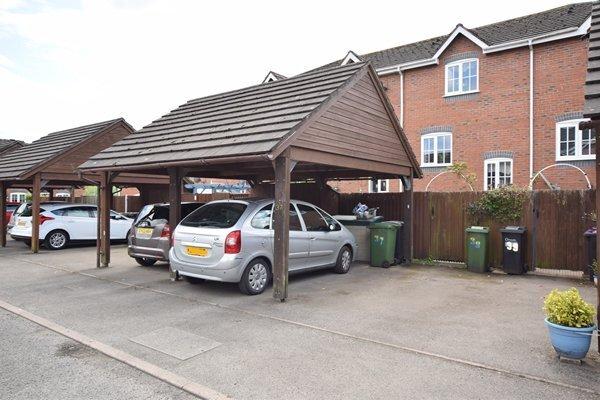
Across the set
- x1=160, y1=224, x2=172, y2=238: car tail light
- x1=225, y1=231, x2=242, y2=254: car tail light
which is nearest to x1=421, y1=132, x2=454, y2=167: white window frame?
x1=160, y1=224, x2=172, y2=238: car tail light

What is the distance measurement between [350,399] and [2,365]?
3.53 meters

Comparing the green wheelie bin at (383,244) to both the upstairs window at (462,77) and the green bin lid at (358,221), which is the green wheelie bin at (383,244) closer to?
the green bin lid at (358,221)

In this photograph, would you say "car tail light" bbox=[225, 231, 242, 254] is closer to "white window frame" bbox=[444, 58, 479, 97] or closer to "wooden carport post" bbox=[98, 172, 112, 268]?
"wooden carport post" bbox=[98, 172, 112, 268]

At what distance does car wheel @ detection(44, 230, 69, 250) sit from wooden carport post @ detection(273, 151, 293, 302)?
1052 cm

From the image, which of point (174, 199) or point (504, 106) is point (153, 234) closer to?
point (174, 199)

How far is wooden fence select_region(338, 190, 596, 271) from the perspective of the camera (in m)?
8.98

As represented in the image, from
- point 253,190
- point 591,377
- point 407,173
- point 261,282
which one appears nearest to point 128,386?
point 261,282

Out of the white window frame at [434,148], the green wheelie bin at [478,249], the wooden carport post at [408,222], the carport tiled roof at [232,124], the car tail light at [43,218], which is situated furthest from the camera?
the white window frame at [434,148]

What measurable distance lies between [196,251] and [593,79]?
600cm

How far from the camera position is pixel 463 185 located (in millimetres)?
17297

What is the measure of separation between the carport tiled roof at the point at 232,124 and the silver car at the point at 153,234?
4.28ft

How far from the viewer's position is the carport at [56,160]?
13.5 meters

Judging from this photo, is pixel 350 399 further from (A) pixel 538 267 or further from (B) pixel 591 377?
(A) pixel 538 267

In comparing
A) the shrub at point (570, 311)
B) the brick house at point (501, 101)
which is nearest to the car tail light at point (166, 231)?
the shrub at point (570, 311)
